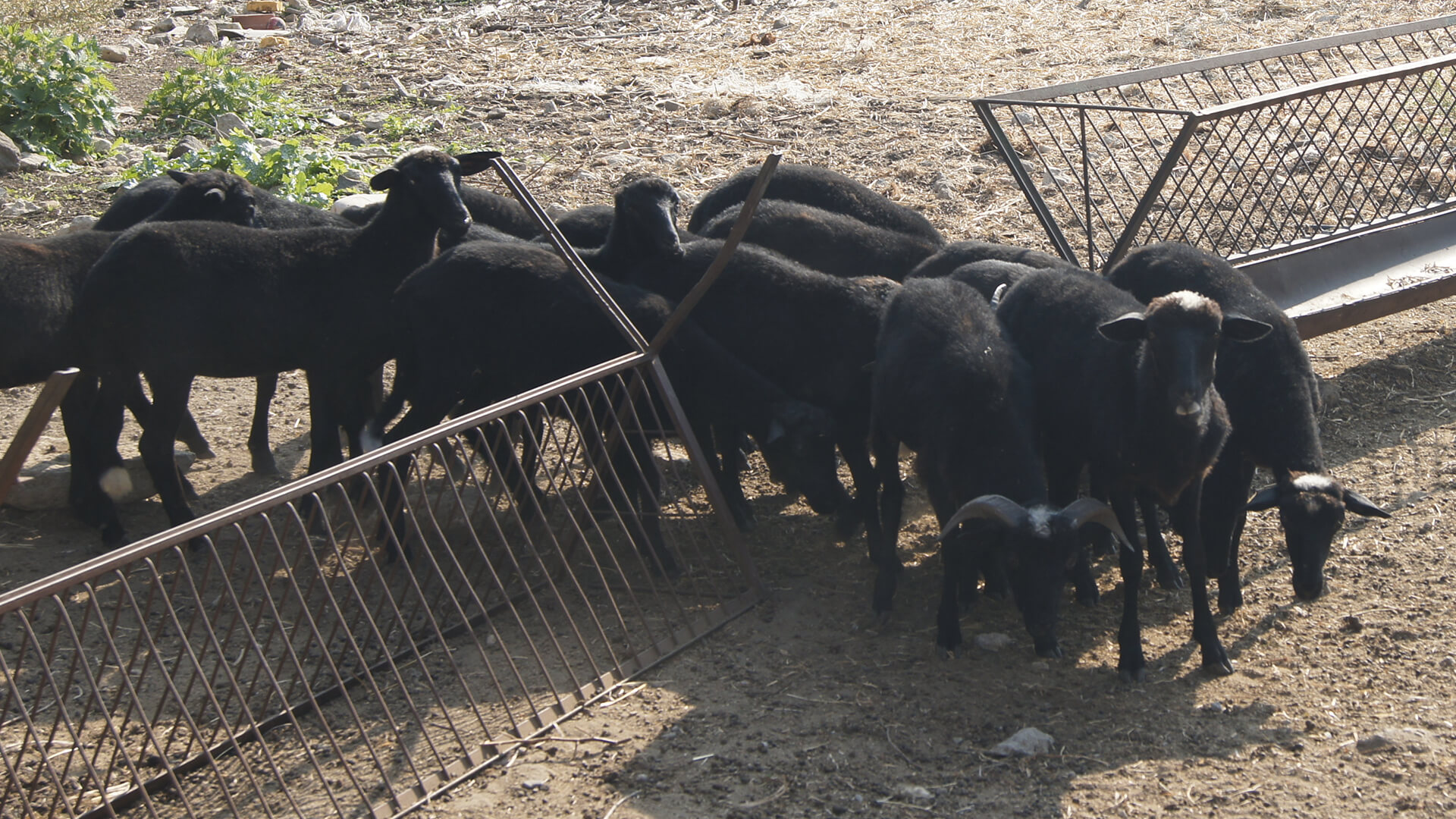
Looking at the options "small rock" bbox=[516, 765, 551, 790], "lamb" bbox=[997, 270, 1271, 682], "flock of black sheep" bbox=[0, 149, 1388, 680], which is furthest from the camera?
"flock of black sheep" bbox=[0, 149, 1388, 680]

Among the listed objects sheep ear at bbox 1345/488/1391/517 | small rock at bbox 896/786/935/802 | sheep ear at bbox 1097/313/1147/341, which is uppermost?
sheep ear at bbox 1097/313/1147/341

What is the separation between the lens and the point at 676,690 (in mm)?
5613

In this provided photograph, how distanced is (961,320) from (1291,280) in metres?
3.80

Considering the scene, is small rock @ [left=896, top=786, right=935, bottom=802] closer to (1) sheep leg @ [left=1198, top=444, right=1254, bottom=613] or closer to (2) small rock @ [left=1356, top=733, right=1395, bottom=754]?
(2) small rock @ [left=1356, top=733, right=1395, bottom=754]

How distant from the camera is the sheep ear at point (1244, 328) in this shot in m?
5.74

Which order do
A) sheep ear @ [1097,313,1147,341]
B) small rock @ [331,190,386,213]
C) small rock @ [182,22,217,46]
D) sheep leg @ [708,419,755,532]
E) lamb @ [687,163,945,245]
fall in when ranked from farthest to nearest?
1. small rock @ [182,22,217,46]
2. small rock @ [331,190,386,213]
3. lamb @ [687,163,945,245]
4. sheep leg @ [708,419,755,532]
5. sheep ear @ [1097,313,1147,341]

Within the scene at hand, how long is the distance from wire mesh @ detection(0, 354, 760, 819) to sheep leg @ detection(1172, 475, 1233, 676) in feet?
6.83

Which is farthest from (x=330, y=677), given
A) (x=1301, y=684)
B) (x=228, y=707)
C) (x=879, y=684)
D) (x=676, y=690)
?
(x=1301, y=684)

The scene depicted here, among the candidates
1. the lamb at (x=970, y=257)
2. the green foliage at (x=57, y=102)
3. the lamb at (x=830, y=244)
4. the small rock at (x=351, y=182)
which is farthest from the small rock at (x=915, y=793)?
the green foliage at (x=57, y=102)

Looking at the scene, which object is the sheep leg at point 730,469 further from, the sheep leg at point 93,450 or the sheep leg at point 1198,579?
the sheep leg at point 93,450

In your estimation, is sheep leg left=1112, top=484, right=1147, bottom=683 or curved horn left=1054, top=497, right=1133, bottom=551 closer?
curved horn left=1054, top=497, right=1133, bottom=551

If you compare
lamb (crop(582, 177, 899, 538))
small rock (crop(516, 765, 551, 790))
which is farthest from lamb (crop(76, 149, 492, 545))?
small rock (crop(516, 765, 551, 790))

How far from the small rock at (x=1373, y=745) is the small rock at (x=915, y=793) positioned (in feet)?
5.66

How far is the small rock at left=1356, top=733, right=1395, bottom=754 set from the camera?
4941 millimetres
